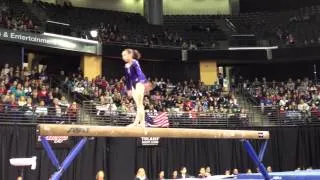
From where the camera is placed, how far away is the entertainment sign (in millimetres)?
18344

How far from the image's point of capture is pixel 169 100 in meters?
19.9

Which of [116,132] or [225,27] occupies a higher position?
[225,27]

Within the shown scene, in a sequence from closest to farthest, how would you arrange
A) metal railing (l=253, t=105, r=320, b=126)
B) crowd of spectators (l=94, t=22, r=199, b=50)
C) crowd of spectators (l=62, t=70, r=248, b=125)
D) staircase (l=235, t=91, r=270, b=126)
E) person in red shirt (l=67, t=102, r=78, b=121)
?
1. person in red shirt (l=67, t=102, r=78, b=121)
2. crowd of spectators (l=62, t=70, r=248, b=125)
3. metal railing (l=253, t=105, r=320, b=126)
4. staircase (l=235, t=91, r=270, b=126)
5. crowd of spectators (l=94, t=22, r=199, b=50)

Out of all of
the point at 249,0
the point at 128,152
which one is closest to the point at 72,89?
the point at 128,152

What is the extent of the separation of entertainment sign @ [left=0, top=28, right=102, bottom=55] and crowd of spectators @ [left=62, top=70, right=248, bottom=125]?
1.58 metres

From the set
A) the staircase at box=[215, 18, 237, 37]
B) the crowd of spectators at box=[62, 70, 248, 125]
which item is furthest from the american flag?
the staircase at box=[215, 18, 237, 37]

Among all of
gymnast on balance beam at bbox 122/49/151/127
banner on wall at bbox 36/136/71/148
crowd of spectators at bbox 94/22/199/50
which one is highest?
crowd of spectators at bbox 94/22/199/50

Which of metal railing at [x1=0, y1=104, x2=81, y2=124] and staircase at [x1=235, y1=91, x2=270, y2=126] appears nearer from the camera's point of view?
metal railing at [x1=0, y1=104, x2=81, y2=124]

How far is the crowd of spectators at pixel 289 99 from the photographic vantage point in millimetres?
20516

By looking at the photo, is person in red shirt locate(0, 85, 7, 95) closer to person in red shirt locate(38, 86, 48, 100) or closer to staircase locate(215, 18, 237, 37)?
person in red shirt locate(38, 86, 48, 100)

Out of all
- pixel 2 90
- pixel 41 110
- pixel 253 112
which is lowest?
pixel 253 112

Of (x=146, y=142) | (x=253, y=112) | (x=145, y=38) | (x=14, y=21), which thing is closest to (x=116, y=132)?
(x=146, y=142)

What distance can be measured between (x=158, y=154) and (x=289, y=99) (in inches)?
299

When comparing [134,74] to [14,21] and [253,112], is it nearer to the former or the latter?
[14,21]
